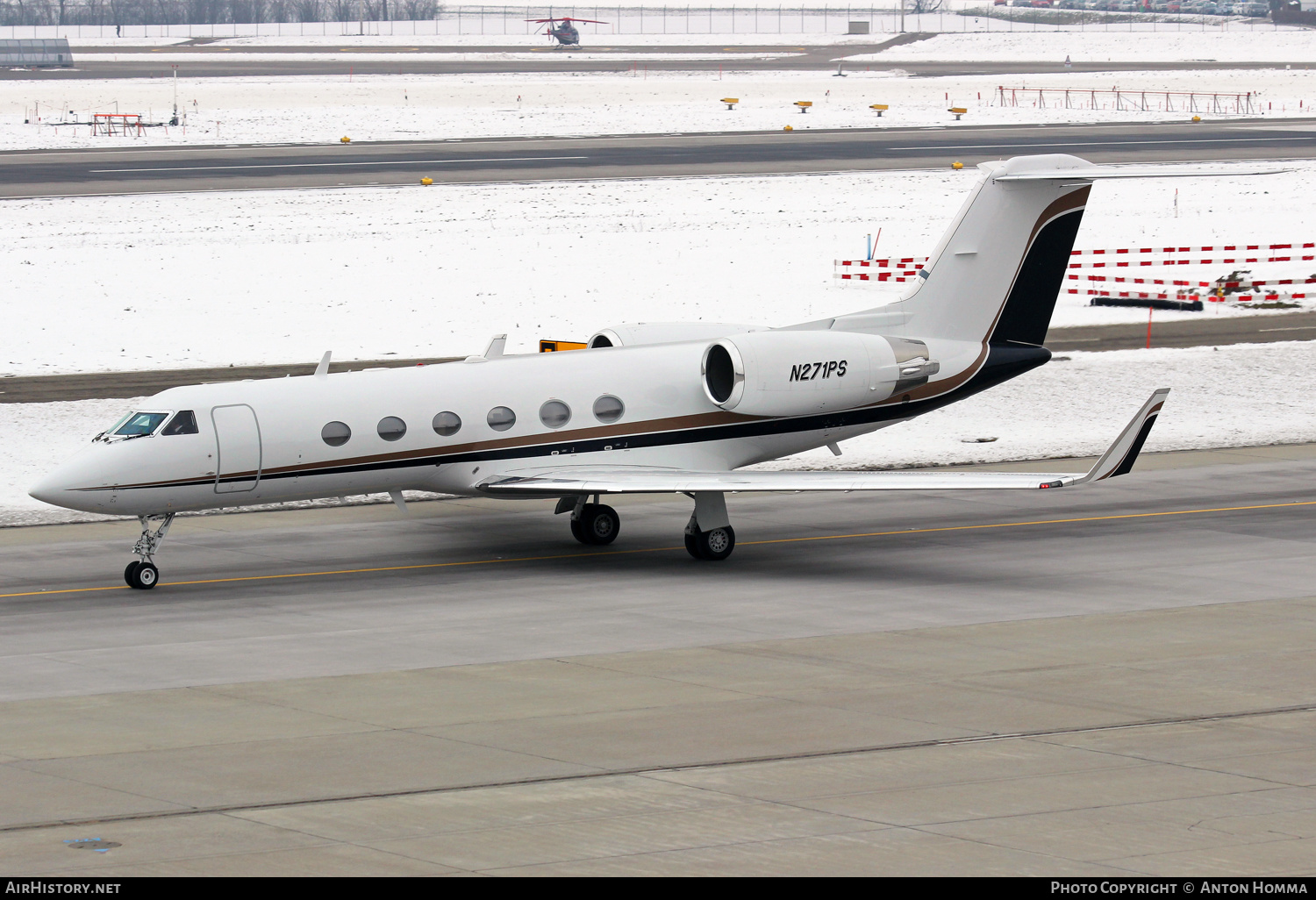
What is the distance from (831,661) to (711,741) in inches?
137

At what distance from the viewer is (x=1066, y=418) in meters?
35.8

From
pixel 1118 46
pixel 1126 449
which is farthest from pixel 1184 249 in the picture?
pixel 1118 46

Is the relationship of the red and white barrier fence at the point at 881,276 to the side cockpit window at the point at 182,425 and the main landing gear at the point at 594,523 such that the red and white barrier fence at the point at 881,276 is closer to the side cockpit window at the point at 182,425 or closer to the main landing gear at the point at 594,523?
the main landing gear at the point at 594,523

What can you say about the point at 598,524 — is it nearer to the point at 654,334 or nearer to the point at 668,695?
the point at 654,334

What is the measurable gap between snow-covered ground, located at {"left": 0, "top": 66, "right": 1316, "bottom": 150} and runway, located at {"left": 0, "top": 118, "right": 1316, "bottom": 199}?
5.38 m

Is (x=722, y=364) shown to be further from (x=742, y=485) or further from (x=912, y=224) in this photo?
(x=912, y=224)

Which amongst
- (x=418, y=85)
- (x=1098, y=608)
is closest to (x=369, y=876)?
(x=1098, y=608)

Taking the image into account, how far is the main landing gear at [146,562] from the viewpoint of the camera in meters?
22.7

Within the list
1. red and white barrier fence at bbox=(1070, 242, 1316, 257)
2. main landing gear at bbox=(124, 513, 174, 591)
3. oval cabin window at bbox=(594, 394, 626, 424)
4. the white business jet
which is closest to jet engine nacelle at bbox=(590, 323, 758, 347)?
the white business jet

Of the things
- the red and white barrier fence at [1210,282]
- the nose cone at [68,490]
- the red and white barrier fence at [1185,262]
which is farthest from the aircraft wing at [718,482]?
the red and white barrier fence at [1185,262]

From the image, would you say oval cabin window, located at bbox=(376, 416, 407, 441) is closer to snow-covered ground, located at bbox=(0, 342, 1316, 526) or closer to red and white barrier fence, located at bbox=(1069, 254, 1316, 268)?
snow-covered ground, located at bbox=(0, 342, 1316, 526)

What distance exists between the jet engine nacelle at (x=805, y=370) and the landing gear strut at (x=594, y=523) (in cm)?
235

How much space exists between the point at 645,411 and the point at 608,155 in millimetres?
52565

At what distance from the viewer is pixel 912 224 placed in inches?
2260
